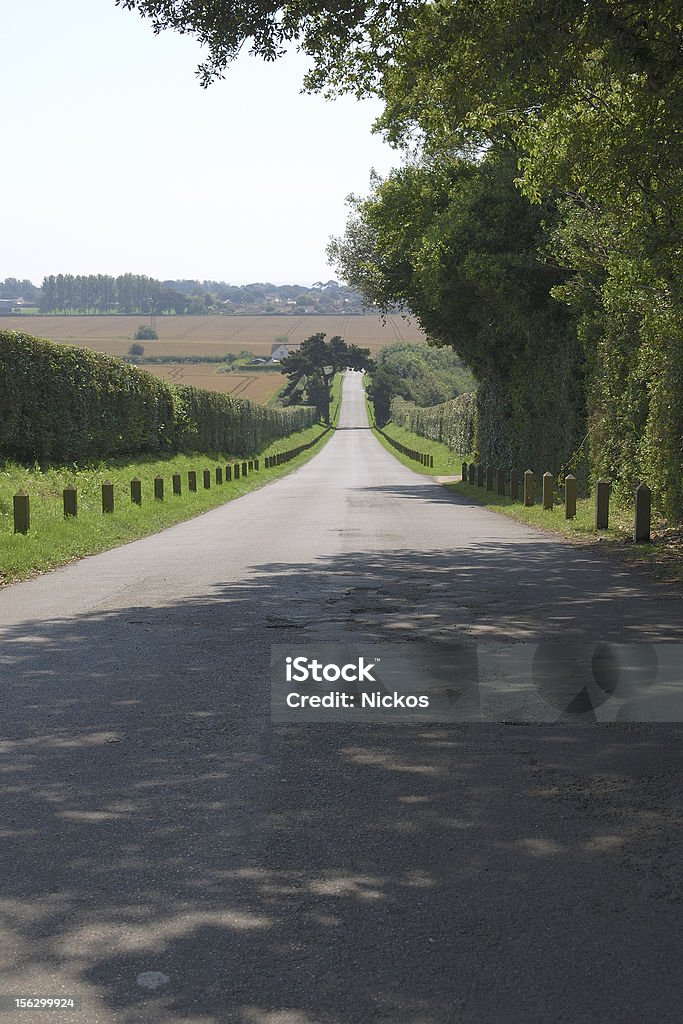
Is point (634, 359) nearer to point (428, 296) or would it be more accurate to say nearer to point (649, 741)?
→ point (428, 296)

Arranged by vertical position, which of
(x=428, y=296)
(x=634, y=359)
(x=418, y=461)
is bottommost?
(x=418, y=461)

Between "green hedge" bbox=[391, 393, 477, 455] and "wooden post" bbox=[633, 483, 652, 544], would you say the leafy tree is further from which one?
"wooden post" bbox=[633, 483, 652, 544]

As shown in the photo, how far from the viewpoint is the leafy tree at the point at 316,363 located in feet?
478

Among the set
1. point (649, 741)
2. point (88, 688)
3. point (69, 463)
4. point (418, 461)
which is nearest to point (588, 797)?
point (649, 741)

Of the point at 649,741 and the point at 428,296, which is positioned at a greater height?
the point at 428,296

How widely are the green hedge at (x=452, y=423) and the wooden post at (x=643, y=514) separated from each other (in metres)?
36.7

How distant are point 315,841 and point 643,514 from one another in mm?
13247

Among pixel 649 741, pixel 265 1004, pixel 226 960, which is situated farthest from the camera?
pixel 649 741

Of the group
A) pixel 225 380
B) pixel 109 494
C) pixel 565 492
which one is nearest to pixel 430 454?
pixel 565 492

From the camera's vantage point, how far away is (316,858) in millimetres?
4547

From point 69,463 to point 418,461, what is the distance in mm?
36318

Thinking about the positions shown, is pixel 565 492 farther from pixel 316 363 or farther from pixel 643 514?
pixel 316 363

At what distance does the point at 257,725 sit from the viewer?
6.57 meters

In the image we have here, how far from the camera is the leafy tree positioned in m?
146
